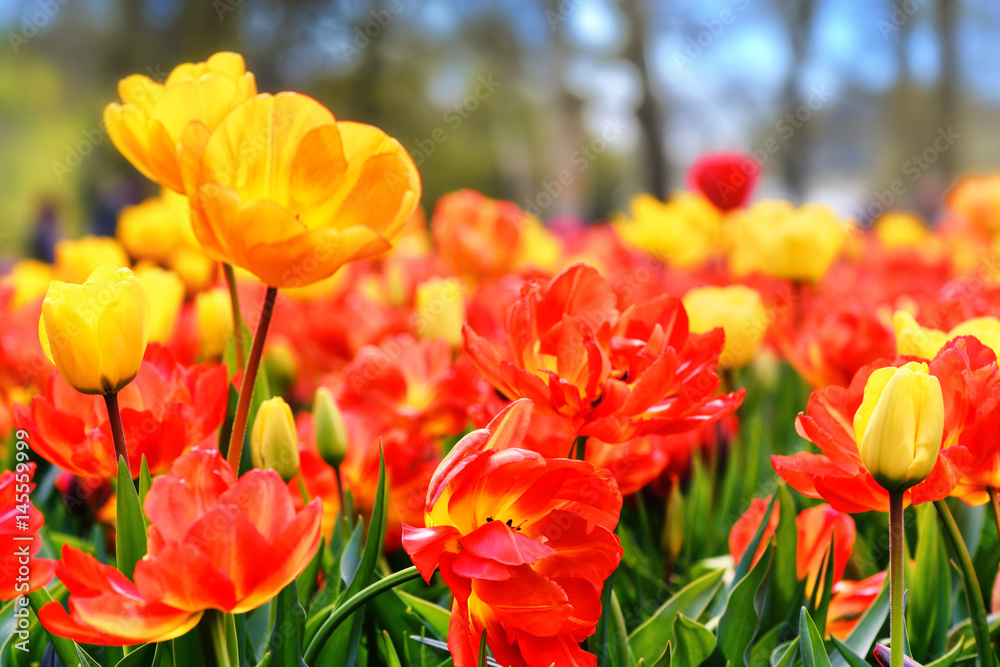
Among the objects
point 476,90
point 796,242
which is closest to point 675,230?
point 796,242

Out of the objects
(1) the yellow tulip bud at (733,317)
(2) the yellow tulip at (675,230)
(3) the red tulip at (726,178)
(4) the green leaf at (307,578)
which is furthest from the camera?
(2) the yellow tulip at (675,230)

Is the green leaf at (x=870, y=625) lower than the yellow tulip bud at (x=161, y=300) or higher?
lower

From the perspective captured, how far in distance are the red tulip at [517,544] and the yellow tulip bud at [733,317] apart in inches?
28.8

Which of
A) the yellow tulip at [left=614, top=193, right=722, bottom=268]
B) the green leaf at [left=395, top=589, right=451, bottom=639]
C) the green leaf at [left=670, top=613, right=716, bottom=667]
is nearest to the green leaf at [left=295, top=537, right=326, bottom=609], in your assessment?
the green leaf at [left=395, top=589, right=451, bottom=639]

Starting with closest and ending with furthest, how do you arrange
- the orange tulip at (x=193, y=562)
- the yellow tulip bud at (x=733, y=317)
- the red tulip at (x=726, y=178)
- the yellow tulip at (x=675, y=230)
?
the orange tulip at (x=193, y=562) < the yellow tulip bud at (x=733, y=317) < the red tulip at (x=726, y=178) < the yellow tulip at (x=675, y=230)

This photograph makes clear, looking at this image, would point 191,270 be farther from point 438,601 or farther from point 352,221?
point 352,221

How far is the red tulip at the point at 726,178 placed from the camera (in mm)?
2680

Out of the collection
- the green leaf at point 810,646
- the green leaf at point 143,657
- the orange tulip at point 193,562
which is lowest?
the green leaf at point 810,646

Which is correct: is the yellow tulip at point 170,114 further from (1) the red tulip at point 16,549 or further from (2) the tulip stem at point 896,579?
(2) the tulip stem at point 896,579

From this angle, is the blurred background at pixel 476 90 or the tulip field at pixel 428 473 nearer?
the tulip field at pixel 428 473

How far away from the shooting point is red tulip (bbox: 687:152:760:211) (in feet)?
8.79

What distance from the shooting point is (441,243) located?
217cm

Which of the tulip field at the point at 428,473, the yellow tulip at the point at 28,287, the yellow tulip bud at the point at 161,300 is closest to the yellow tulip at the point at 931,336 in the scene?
the tulip field at the point at 428,473

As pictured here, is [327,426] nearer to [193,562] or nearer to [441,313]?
[193,562]
